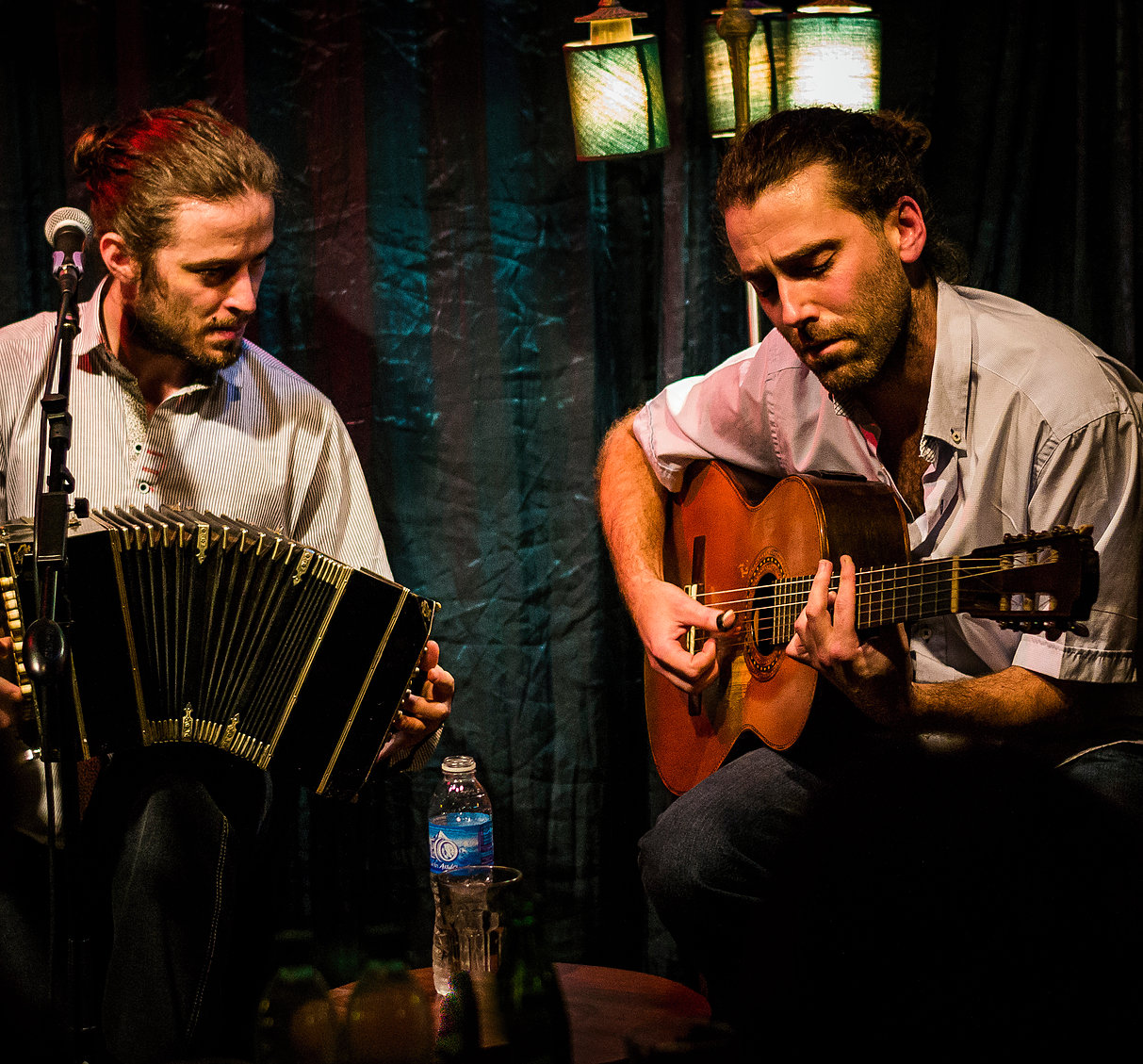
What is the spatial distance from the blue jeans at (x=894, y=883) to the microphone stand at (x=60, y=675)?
3.34ft

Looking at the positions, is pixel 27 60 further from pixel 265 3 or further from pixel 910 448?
pixel 910 448

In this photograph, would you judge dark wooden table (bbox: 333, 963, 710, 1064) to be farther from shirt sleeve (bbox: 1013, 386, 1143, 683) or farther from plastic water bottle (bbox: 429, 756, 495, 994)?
shirt sleeve (bbox: 1013, 386, 1143, 683)

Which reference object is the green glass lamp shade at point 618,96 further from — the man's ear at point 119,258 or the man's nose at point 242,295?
the man's ear at point 119,258

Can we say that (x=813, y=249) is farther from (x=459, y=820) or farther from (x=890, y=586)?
(x=459, y=820)

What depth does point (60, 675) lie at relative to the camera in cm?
174

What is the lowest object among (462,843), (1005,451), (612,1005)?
(612,1005)

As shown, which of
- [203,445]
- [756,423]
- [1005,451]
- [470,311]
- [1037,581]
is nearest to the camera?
[1037,581]

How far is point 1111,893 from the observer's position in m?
1.88

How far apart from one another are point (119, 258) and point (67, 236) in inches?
24.9

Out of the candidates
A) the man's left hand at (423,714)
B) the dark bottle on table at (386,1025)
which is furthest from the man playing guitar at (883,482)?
the dark bottle on table at (386,1025)

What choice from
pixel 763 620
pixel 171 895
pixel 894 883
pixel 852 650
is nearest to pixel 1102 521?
pixel 852 650

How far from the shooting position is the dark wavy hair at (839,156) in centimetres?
215

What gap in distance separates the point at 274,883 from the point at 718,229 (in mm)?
1790

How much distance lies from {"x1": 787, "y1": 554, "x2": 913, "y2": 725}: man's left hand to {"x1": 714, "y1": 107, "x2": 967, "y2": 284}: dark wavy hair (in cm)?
70
